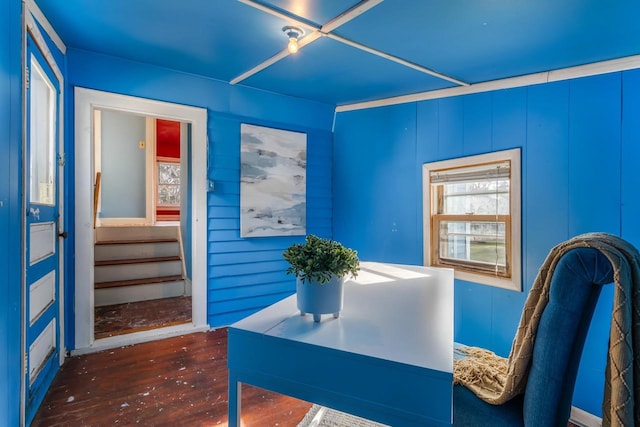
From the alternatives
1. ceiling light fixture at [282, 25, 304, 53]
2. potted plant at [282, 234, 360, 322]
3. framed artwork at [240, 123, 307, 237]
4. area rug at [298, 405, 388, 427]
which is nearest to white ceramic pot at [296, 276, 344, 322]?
potted plant at [282, 234, 360, 322]

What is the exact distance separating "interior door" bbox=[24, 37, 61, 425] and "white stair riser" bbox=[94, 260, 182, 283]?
1.78 m

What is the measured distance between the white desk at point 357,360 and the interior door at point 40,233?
139 centimetres

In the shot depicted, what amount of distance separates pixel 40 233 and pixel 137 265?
236 cm

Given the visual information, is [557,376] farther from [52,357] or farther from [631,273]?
[52,357]

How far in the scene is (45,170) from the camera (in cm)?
213

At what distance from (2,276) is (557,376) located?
6.59 ft

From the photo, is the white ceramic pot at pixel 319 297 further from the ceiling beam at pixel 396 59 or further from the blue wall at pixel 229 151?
the blue wall at pixel 229 151

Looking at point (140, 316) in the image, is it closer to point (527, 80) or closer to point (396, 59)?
point (396, 59)

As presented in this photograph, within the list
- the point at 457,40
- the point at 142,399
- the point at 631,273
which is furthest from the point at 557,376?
the point at 142,399

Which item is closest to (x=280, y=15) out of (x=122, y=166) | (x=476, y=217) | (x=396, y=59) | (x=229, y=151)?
(x=396, y=59)

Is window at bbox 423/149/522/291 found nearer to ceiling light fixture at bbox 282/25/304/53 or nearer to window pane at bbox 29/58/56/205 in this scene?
ceiling light fixture at bbox 282/25/304/53

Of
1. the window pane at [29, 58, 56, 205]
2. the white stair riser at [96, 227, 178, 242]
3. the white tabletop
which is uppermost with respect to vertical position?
the window pane at [29, 58, 56, 205]

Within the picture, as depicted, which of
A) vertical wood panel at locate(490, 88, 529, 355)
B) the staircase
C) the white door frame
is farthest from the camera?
the staircase

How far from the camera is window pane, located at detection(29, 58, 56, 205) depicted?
186 cm
